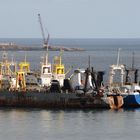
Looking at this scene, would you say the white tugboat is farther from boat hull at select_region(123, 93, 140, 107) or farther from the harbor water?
boat hull at select_region(123, 93, 140, 107)

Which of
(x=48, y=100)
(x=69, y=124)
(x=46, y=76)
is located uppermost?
(x=46, y=76)

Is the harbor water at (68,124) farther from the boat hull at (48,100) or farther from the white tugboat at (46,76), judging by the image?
the white tugboat at (46,76)

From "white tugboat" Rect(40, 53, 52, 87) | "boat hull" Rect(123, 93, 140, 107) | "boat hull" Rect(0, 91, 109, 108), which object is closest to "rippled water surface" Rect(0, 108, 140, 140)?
"boat hull" Rect(0, 91, 109, 108)

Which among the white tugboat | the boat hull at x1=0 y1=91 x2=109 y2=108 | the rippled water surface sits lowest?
the rippled water surface

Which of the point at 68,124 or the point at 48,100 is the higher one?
the point at 48,100

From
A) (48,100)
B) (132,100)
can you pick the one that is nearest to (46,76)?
(48,100)

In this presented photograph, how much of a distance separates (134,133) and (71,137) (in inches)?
219

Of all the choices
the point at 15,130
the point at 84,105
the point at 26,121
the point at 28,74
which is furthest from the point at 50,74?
the point at 15,130

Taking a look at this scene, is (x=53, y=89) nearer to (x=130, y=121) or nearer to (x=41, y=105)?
(x=41, y=105)

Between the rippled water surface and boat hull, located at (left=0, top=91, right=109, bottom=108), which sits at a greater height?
boat hull, located at (left=0, top=91, right=109, bottom=108)

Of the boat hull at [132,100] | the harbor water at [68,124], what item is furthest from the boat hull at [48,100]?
the boat hull at [132,100]

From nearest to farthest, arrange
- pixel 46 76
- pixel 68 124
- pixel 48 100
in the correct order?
pixel 68 124 → pixel 48 100 → pixel 46 76

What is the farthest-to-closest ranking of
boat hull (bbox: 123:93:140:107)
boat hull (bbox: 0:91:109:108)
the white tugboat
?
the white tugboat, boat hull (bbox: 123:93:140:107), boat hull (bbox: 0:91:109:108)

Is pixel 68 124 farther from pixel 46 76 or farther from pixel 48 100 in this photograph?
pixel 46 76
